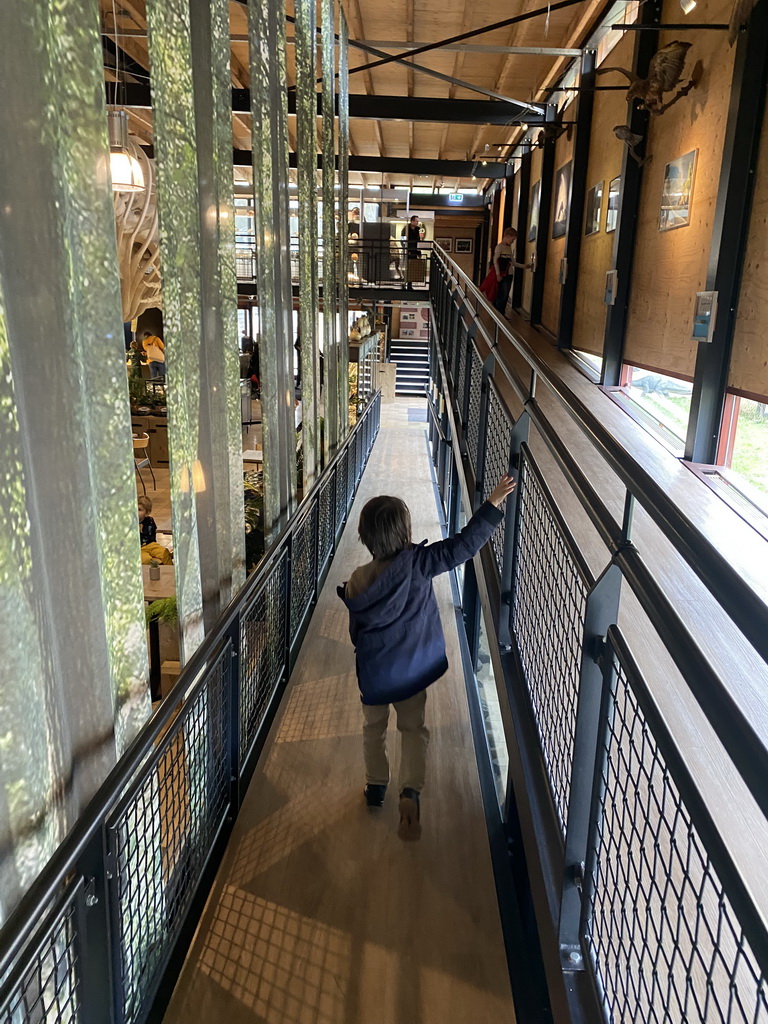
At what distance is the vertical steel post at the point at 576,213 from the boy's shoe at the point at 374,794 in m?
6.92

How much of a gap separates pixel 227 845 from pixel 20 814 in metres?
1.42

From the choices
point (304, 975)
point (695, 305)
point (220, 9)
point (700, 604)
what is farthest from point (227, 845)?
point (695, 305)

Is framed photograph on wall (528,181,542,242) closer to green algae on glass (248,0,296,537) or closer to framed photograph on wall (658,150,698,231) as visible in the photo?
framed photograph on wall (658,150,698,231)

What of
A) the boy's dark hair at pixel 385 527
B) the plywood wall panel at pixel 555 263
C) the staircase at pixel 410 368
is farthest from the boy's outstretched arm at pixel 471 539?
the staircase at pixel 410 368

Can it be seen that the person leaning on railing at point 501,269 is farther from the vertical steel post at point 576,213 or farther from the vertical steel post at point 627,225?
the vertical steel post at point 627,225

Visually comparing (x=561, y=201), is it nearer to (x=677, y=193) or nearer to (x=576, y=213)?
(x=576, y=213)

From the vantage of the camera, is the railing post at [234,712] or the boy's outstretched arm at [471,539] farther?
the railing post at [234,712]

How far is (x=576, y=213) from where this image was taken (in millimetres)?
8336

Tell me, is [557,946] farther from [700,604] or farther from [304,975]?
[700,604]

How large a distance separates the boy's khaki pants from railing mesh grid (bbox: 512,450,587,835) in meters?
0.63

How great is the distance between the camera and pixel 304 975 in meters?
2.25

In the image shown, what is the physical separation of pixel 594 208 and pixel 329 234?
12.2 feet

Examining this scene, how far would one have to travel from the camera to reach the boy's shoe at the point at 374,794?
301 centimetres

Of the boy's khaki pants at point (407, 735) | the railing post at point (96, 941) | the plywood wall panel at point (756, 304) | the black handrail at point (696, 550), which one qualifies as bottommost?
the boy's khaki pants at point (407, 735)
